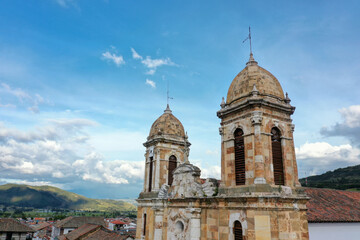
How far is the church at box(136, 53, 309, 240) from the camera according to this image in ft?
45.1

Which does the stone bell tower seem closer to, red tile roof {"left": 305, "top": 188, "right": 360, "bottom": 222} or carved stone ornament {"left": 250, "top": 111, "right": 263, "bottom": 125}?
carved stone ornament {"left": 250, "top": 111, "right": 263, "bottom": 125}

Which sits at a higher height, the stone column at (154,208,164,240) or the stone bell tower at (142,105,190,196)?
the stone bell tower at (142,105,190,196)

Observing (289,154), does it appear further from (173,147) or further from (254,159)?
(173,147)

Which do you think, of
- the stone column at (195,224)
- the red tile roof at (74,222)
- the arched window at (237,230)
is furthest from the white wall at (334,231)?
the red tile roof at (74,222)

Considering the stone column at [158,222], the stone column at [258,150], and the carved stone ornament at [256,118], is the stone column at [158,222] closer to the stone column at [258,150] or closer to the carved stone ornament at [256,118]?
the stone column at [258,150]

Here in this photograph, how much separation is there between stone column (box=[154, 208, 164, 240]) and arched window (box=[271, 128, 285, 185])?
1013cm

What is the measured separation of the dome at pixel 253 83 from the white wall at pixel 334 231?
30.1 ft

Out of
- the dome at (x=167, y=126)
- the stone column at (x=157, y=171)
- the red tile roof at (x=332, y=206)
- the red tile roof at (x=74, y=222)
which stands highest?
the dome at (x=167, y=126)

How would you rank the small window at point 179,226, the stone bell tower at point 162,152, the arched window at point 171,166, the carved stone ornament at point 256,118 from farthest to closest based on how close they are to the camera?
1. the arched window at point 171,166
2. the stone bell tower at point 162,152
3. the small window at point 179,226
4. the carved stone ornament at point 256,118

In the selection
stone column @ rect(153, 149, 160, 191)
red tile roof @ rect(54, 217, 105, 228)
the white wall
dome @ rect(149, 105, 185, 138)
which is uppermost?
dome @ rect(149, 105, 185, 138)

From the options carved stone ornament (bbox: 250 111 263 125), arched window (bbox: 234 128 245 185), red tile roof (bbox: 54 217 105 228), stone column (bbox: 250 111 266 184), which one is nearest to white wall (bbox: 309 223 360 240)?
arched window (bbox: 234 128 245 185)

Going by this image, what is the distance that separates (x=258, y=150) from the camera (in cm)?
1472

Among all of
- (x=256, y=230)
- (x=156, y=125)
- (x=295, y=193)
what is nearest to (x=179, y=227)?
(x=256, y=230)

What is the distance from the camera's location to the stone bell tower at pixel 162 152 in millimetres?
24125
